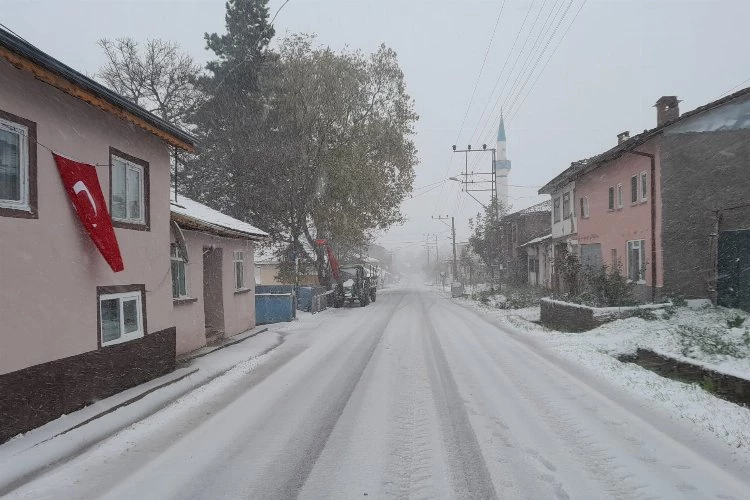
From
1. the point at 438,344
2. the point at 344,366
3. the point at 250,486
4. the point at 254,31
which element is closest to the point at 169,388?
the point at 344,366

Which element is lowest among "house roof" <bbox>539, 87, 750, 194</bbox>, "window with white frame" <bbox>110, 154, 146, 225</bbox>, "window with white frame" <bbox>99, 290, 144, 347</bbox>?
"window with white frame" <bbox>99, 290, 144, 347</bbox>

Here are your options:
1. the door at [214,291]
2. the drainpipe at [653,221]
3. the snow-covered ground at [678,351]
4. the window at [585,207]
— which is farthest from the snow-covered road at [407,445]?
the window at [585,207]

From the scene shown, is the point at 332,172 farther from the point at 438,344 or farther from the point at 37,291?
the point at 37,291

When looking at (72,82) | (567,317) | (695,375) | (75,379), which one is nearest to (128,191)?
(72,82)

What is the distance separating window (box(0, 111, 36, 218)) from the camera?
629 cm

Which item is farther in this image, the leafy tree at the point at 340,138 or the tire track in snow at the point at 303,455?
the leafy tree at the point at 340,138

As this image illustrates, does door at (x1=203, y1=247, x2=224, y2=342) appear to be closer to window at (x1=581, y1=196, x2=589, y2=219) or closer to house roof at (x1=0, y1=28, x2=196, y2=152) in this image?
house roof at (x1=0, y1=28, x2=196, y2=152)

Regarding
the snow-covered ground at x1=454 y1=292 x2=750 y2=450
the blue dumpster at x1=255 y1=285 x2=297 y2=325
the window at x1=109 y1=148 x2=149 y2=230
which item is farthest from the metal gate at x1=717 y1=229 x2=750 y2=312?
Result: the window at x1=109 y1=148 x2=149 y2=230

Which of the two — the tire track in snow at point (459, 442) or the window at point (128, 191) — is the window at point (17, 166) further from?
the tire track in snow at point (459, 442)

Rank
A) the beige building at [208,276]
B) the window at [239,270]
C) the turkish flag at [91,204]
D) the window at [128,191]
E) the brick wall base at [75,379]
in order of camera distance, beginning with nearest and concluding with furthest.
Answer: the brick wall base at [75,379] → the turkish flag at [91,204] → the window at [128,191] → the beige building at [208,276] → the window at [239,270]

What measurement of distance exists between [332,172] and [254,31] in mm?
11246

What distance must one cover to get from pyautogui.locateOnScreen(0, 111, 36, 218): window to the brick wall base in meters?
2.01

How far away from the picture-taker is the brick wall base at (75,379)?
19.8 feet

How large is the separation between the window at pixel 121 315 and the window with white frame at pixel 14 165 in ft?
6.56
